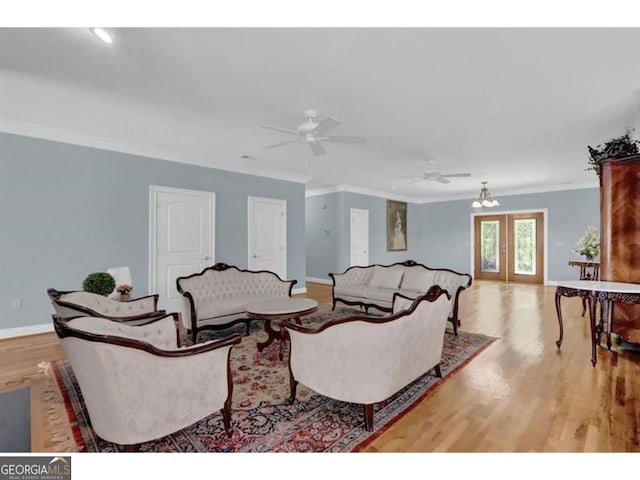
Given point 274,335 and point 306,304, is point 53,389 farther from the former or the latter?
point 306,304

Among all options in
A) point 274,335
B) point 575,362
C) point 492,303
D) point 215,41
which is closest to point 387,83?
point 215,41

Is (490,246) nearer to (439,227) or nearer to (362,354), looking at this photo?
(439,227)

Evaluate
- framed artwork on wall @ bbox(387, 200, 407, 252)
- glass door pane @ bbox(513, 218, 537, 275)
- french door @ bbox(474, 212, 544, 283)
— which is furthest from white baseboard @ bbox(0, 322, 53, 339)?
glass door pane @ bbox(513, 218, 537, 275)

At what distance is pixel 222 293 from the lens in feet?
14.9

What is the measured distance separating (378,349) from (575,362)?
249cm

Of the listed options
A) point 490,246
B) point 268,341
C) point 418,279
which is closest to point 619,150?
point 418,279

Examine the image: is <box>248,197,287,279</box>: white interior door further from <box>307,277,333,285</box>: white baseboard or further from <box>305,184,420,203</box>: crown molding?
<box>307,277,333,285</box>: white baseboard

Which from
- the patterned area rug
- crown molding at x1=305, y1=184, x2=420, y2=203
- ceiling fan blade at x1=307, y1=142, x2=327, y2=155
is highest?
crown molding at x1=305, y1=184, x2=420, y2=203

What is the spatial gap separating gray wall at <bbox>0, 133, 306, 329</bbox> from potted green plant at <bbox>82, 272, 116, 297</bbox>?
2.62 ft

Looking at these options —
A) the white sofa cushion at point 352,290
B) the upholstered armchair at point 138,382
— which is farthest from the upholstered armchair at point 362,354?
the white sofa cushion at point 352,290

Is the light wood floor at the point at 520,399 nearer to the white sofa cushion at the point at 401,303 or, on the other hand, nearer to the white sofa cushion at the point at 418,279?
the white sofa cushion at the point at 401,303

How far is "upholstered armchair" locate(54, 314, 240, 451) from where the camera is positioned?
1.64 meters

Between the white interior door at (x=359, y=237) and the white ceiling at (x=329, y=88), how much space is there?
11.6ft

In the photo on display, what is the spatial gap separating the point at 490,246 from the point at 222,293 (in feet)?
26.8
